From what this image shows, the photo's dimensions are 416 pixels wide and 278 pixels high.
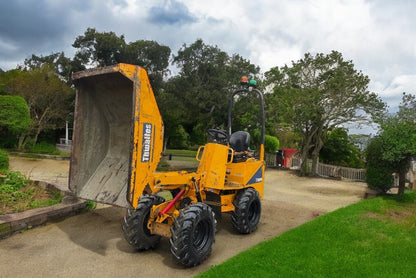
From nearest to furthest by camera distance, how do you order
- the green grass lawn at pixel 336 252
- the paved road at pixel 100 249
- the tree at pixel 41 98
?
the green grass lawn at pixel 336 252
the paved road at pixel 100 249
the tree at pixel 41 98

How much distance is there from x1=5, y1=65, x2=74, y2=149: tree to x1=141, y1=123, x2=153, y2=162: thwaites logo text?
2205 cm

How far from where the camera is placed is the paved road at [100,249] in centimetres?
439

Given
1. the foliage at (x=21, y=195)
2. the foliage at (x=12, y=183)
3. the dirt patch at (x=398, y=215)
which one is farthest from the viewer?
the foliage at (x=12, y=183)

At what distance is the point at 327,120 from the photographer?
16.8 metres

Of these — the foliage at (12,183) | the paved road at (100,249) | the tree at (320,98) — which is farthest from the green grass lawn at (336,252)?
the tree at (320,98)

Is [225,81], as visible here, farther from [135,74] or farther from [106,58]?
[135,74]

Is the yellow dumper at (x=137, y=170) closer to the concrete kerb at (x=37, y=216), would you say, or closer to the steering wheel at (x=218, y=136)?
the steering wheel at (x=218, y=136)

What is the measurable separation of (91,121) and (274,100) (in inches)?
566

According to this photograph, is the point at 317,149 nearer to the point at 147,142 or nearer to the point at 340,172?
the point at 340,172

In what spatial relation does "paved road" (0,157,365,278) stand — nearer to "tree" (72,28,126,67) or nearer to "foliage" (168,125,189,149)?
"tree" (72,28,126,67)

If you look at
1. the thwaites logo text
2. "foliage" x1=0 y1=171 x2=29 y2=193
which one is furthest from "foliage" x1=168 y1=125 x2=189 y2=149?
the thwaites logo text

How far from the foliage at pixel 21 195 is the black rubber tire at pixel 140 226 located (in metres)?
3.20

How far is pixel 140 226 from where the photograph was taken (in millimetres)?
4781

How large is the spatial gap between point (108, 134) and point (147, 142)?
60.1 inches
